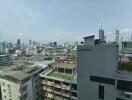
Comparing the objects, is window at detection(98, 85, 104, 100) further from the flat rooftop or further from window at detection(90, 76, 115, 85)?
the flat rooftop

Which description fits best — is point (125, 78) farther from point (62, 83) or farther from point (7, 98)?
point (7, 98)

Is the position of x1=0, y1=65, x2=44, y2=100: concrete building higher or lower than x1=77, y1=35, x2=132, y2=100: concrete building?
lower

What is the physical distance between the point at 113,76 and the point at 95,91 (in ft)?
11.9

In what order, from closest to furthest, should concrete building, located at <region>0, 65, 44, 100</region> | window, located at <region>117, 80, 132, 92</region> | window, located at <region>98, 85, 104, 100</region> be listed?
window, located at <region>117, 80, 132, 92</region>
window, located at <region>98, 85, 104, 100</region>
concrete building, located at <region>0, 65, 44, 100</region>

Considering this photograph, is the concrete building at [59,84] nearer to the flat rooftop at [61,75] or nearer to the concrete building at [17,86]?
the flat rooftop at [61,75]

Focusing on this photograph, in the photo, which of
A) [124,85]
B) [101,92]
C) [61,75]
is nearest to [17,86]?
[61,75]

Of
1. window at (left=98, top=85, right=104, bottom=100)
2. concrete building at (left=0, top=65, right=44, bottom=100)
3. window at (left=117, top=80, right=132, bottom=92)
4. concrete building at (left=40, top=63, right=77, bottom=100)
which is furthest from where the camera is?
concrete building at (left=40, top=63, right=77, bottom=100)

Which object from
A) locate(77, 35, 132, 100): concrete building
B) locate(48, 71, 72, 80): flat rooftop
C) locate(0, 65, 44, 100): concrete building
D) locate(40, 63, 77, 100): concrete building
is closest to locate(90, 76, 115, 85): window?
locate(77, 35, 132, 100): concrete building

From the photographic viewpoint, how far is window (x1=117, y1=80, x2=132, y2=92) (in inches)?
883

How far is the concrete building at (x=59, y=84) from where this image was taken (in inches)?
1458

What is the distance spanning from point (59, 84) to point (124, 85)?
19.8 m

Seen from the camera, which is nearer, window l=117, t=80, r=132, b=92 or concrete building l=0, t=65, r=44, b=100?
window l=117, t=80, r=132, b=92

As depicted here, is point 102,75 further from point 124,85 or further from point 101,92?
point 124,85

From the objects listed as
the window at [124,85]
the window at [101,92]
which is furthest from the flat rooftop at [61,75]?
A: the window at [124,85]
